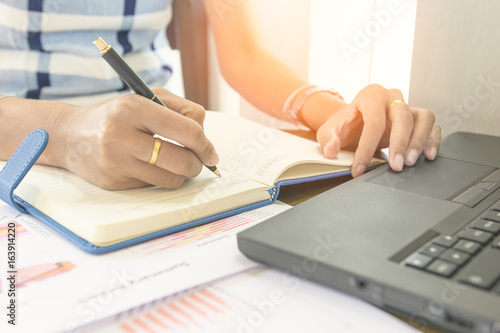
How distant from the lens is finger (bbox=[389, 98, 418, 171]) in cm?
59

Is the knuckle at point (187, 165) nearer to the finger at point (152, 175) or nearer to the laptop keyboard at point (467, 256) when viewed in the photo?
the finger at point (152, 175)

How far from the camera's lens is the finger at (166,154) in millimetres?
495

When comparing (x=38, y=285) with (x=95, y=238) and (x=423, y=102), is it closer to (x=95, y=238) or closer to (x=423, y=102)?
(x=95, y=238)

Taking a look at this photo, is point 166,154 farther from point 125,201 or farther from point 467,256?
point 467,256

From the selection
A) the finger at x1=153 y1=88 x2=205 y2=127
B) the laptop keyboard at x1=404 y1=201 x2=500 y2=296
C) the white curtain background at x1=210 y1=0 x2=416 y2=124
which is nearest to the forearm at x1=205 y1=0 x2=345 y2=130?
the white curtain background at x1=210 y1=0 x2=416 y2=124

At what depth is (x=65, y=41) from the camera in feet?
2.86

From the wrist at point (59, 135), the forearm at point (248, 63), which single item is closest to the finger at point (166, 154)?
the wrist at point (59, 135)

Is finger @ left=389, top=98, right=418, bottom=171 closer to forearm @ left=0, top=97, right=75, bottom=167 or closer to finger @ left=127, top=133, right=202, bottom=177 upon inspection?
finger @ left=127, top=133, right=202, bottom=177

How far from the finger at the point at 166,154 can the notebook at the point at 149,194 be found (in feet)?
0.10

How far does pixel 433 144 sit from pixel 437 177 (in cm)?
11

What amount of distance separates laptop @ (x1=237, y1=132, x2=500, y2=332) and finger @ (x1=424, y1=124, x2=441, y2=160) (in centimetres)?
9

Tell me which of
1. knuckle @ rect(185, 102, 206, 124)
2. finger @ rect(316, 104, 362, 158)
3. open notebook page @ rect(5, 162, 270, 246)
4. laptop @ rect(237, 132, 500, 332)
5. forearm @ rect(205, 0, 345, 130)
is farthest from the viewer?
forearm @ rect(205, 0, 345, 130)

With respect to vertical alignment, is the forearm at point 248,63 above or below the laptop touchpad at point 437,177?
above

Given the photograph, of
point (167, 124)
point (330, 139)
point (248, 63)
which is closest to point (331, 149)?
point (330, 139)
